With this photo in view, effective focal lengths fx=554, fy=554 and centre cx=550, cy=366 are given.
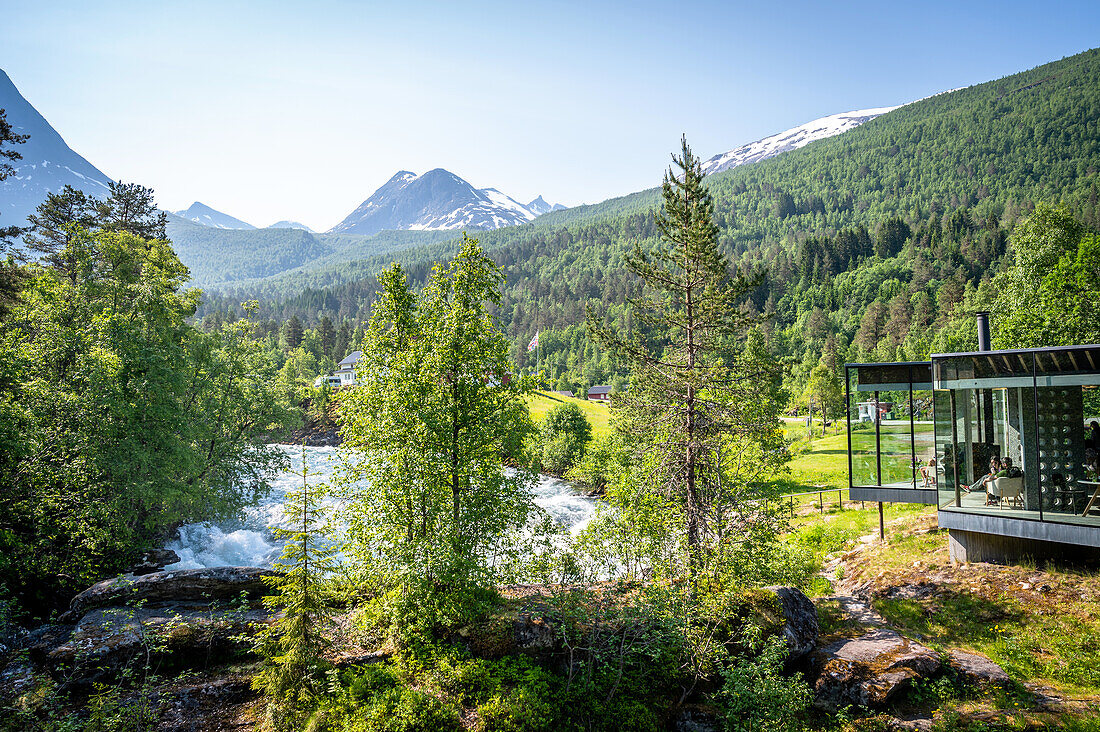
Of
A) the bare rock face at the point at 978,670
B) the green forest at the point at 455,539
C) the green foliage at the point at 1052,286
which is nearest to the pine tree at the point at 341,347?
the green forest at the point at 455,539

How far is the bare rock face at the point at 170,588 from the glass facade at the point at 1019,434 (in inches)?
707

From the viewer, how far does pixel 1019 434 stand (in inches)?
555

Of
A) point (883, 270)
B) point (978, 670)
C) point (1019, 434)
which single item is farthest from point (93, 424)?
point (883, 270)

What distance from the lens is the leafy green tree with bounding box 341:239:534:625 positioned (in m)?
10.8

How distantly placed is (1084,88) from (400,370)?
281621 mm

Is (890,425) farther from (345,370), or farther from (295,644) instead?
(345,370)

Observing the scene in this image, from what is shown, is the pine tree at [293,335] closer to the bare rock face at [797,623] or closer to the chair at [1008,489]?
the bare rock face at [797,623]

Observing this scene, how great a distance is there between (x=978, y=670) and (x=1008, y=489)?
5401mm

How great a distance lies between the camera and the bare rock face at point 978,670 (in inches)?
401

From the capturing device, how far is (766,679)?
9.76 meters

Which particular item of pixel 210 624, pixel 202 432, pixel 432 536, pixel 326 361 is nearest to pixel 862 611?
pixel 432 536

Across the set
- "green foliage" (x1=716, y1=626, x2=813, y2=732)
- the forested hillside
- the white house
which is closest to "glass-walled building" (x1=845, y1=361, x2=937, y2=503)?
"green foliage" (x1=716, y1=626, x2=813, y2=732)

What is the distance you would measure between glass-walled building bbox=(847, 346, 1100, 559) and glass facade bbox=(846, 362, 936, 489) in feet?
0.16

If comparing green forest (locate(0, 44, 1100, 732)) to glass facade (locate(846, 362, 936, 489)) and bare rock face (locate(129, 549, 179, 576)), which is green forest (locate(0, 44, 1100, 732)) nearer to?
bare rock face (locate(129, 549, 179, 576))
